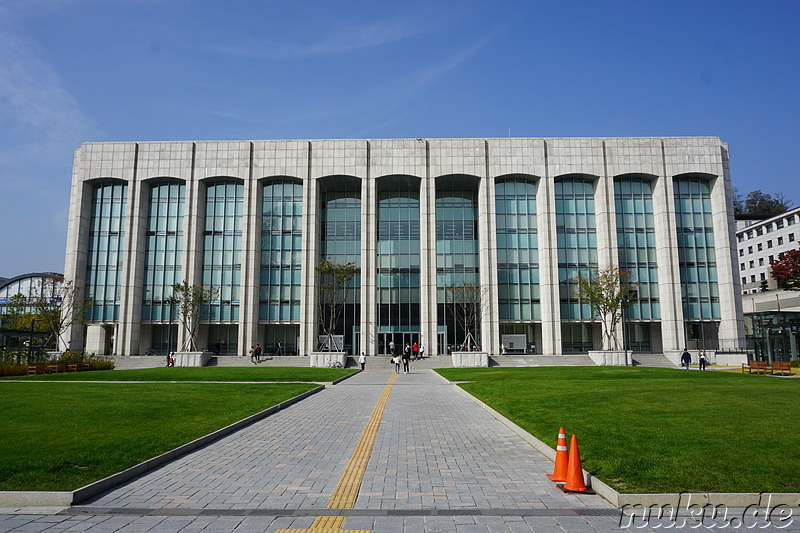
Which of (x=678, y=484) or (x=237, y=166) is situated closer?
(x=678, y=484)

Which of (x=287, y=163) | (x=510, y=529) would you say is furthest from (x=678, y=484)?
(x=287, y=163)

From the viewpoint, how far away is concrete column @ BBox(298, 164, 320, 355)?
5381 centimetres

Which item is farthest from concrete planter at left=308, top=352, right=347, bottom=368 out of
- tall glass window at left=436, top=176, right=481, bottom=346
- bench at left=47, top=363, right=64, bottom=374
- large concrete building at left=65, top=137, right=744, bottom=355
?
bench at left=47, top=363, right=64, bottom=374

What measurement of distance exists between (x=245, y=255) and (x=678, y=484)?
5239cm

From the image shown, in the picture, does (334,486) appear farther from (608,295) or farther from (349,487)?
(608,295)

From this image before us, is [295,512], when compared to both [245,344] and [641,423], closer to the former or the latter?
[641,423]

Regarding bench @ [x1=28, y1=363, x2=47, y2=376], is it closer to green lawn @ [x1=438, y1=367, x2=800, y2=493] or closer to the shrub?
the shrub

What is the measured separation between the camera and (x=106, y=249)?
184 ft

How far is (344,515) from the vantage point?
237 inches

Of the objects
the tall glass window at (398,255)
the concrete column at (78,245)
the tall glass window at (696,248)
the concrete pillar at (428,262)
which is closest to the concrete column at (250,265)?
the tall glass window at (398,255)

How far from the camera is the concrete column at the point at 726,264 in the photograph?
52.8m

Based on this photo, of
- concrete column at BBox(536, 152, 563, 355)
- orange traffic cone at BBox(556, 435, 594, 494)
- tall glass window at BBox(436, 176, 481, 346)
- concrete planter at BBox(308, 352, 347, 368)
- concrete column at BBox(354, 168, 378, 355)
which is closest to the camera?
orange traffic cone at BBox(556, 435, 594, 494)

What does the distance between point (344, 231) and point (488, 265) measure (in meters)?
16.2

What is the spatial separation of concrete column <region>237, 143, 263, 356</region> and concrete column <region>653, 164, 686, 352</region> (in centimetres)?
4184
